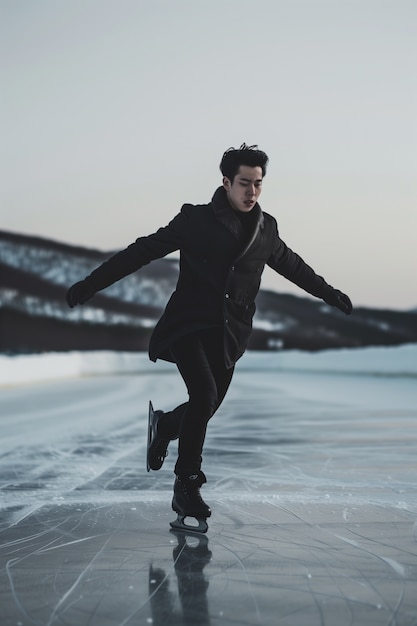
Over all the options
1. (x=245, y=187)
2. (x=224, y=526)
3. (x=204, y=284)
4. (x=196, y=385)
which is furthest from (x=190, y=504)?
(x=245, y=187)

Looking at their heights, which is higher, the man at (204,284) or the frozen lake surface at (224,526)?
the man at (204,284)

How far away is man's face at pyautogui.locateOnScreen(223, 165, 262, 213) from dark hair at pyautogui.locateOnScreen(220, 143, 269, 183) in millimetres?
21

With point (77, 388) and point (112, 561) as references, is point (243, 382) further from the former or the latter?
point (112, 561)

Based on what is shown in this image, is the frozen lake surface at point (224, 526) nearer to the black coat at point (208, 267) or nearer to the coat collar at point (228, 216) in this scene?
the black coat at point (208, 267)

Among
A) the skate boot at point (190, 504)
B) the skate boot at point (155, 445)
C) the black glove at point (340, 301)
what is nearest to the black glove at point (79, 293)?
the skate boot at point (155, 445)

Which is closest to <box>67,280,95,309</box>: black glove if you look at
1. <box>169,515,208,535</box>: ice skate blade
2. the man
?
the man

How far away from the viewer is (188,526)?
15.4 ft

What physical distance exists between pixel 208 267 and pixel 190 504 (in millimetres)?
998

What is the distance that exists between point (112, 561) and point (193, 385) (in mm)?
958

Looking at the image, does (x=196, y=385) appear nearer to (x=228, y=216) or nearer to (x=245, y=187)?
(x=228, y=216)

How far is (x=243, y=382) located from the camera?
65.9 ft

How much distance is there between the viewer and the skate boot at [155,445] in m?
5.18

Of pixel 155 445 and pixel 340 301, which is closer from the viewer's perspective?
pixel 155 445

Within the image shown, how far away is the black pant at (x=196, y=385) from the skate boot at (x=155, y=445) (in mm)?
362
